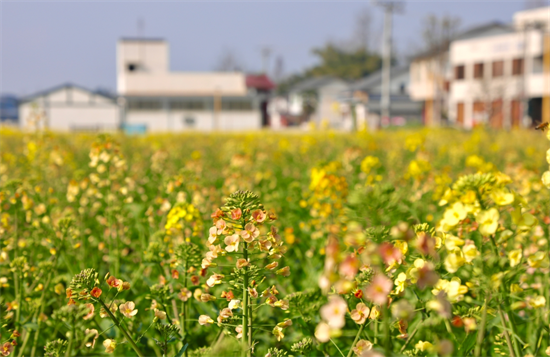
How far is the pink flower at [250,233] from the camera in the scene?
1.37 meters

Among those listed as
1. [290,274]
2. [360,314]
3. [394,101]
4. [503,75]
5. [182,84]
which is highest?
[182,84]

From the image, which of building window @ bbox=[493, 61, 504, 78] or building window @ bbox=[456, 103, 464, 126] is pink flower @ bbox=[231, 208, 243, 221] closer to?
building window @ bbox=[493, 61, 504, 78]

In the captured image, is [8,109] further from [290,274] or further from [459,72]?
[290,274]

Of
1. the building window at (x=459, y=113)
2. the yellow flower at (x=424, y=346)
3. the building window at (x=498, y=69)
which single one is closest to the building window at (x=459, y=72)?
the building window at (x=459, y=113)

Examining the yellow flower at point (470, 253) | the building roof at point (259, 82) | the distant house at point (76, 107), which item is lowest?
the yellow flower at point (470, 253)

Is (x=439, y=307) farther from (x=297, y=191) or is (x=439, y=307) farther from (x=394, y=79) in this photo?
(x=394, y=79)

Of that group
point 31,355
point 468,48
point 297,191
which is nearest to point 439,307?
point 31,355

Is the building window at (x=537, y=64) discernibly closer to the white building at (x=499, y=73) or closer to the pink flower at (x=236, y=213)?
the white building at (x=499, y=73)

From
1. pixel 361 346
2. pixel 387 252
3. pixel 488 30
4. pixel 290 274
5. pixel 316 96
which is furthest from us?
pixel 316 96

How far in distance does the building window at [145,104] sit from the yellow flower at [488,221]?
5350 centimetres

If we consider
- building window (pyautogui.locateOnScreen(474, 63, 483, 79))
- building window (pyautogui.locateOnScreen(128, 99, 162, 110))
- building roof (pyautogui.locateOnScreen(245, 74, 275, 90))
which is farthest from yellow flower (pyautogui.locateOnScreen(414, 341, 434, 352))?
building roof (pyautogui.locateOnScreen(245, 74, 275, 90))

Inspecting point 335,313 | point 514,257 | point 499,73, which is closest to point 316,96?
point 499,73

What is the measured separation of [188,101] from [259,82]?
8042mm

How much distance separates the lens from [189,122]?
53.9 m
